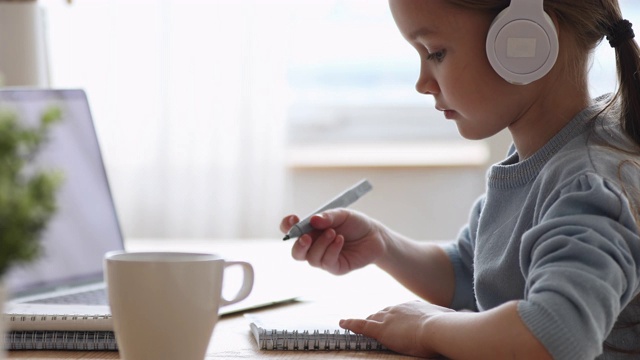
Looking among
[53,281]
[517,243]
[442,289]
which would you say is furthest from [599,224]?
[53,281]

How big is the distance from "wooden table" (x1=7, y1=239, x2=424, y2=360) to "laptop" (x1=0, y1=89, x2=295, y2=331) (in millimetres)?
50

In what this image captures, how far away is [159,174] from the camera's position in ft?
8.66

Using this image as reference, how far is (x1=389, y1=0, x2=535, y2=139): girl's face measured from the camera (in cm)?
84

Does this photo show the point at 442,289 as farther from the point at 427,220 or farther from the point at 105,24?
the point at 105,24

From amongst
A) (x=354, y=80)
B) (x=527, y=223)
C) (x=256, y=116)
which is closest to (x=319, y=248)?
(x=527, y=223)

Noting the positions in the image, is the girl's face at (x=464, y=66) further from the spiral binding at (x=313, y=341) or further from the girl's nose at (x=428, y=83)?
the spiral binding at (x=313, y=341)

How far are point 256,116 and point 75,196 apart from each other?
57.6 inches

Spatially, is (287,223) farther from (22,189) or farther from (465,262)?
(22,189)

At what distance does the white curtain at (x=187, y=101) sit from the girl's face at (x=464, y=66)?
1713mm

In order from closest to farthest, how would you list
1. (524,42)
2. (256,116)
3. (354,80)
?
(524,42) < (256,116) < (354,80)

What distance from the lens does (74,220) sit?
3.68 ft

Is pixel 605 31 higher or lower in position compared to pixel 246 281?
higher

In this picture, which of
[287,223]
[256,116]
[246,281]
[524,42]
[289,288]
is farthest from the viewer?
[256,116]

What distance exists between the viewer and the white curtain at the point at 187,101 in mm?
2570
